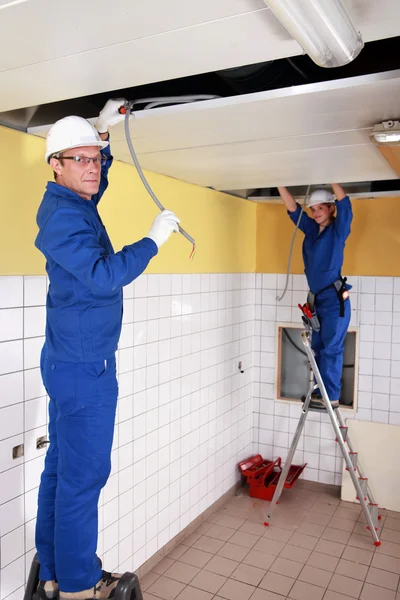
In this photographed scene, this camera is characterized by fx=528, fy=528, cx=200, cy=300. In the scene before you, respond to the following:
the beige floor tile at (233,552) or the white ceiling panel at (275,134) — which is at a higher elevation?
the white ceiling panel at (275,134)

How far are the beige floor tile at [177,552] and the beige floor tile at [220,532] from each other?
24 centimetres

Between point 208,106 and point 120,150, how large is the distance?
0.82m

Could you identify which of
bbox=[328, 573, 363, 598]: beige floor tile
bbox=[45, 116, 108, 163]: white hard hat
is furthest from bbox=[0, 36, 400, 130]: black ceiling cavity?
bbox=[328, 573, 363, 598]: beige floor tile

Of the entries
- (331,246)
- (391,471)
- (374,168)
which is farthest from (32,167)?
(391,471)

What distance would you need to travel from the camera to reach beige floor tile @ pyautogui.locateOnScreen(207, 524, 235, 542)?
3.54 meters

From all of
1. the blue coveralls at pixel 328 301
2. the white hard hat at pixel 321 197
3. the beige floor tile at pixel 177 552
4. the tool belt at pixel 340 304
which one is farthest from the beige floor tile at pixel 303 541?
the white hard hat at pixel 321 197

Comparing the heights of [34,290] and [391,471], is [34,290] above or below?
above

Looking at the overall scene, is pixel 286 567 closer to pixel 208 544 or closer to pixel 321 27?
pixel 208 544

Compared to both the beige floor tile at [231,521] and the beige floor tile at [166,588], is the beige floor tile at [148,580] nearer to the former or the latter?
the beige floor tile at [166,588]

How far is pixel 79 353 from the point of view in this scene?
163cm

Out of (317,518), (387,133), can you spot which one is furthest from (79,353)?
(317,518)

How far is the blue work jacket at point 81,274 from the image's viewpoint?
4.89 feet

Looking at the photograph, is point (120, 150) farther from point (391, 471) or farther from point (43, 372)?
point (391, 471)

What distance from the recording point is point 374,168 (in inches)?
112
